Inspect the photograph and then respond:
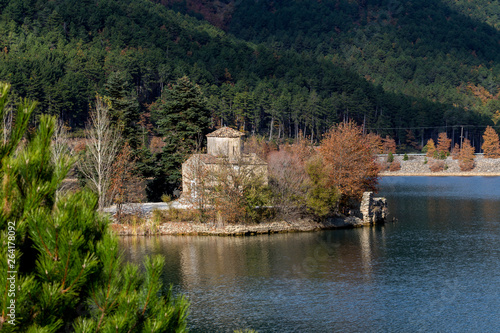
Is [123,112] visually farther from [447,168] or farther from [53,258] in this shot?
[447,168]

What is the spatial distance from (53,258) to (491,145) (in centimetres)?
13200

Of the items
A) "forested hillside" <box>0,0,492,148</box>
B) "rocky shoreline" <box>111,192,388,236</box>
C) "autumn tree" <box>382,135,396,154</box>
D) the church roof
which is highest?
"forested hillside" <box>0,0,492,148</box>

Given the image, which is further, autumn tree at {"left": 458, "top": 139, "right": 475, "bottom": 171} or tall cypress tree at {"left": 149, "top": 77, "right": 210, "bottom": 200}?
autumn tree at {"left": 458, "top": 139, "right": 475, "bottom": 171}

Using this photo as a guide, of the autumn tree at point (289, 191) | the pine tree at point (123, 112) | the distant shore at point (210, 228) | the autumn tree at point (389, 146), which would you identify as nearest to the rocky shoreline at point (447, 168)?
the autumn tree at point (389, 146)

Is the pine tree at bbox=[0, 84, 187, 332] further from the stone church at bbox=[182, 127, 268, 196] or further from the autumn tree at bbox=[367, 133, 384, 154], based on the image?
the autumn tree at bbox=[367, 133, 384, 154]

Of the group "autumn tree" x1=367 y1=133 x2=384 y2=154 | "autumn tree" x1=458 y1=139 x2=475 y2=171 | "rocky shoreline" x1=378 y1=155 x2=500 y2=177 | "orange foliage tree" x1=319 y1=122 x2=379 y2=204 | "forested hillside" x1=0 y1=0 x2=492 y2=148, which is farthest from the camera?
"autumn tree" x1=458 y1=139 x2=475 y2=171

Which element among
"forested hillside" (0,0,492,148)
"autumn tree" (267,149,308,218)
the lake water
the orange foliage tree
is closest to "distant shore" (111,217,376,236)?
the lake water

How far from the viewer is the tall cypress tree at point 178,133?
57.0 metres

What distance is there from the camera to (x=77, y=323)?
28.2 ft

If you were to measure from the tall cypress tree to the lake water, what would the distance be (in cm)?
1286

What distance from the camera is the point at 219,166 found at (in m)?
49.5

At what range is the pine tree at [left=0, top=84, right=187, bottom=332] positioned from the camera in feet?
26.1

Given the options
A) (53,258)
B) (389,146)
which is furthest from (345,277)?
(389,146)

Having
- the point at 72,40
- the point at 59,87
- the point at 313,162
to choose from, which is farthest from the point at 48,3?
the point at 313,162
